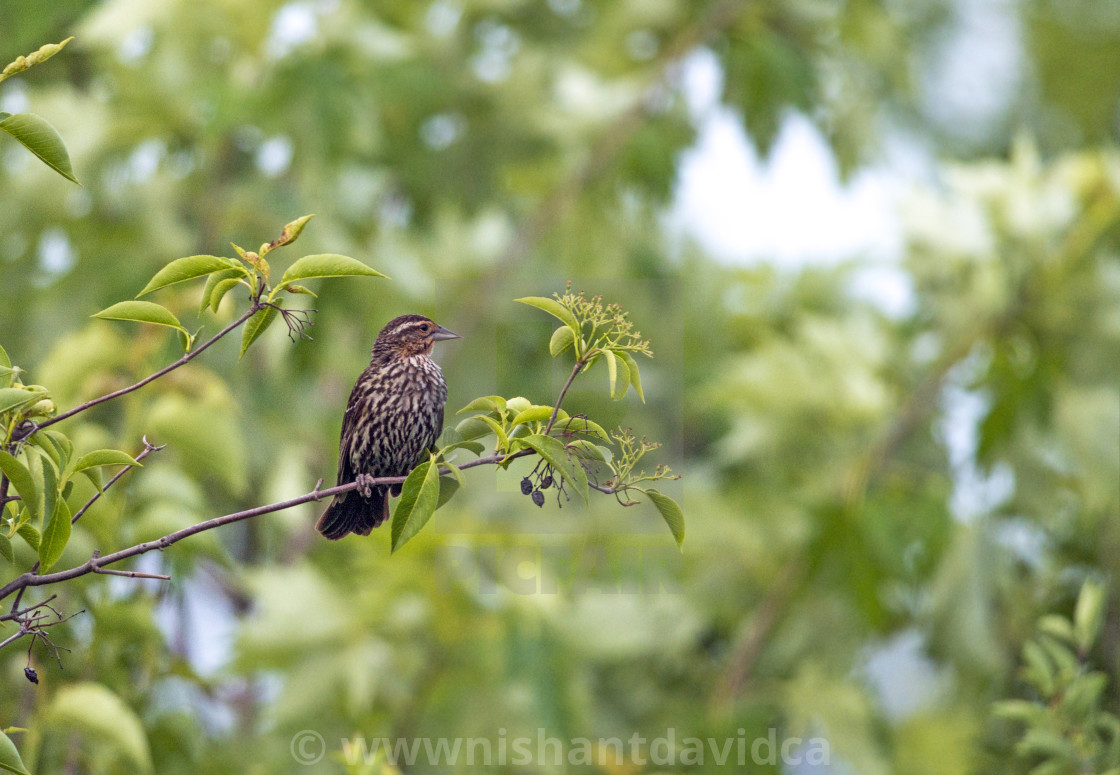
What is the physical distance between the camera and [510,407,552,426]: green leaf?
92 cm

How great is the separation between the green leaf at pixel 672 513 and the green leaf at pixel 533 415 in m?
0.11

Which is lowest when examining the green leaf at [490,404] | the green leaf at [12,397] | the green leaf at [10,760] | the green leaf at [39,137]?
the green leaf at [10,760]

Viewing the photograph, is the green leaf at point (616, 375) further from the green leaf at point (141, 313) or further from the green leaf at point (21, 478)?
the green leaf at point (21, 478)

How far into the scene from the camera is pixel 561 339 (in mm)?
920

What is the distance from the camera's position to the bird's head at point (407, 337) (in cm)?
106

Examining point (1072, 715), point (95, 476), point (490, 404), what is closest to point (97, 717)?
point (95, 476)

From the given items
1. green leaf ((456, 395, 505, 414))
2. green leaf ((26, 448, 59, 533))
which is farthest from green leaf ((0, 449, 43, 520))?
green leaf ((456, 395, 505, 414))

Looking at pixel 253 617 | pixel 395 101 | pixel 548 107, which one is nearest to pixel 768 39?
pixel 548 107

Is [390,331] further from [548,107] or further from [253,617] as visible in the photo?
[548,107]

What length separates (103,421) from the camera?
8.43 feet

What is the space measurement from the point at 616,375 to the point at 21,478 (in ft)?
1.58

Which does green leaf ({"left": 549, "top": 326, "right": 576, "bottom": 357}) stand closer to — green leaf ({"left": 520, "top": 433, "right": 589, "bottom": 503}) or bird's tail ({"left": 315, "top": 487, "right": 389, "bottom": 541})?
green leaf ({"left": 520, "top": 433, "right": 589, "bottom": 503})

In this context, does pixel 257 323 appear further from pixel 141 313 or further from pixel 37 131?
Result: pixel 37 131

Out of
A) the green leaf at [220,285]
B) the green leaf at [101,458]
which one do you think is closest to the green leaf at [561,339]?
Answer: the green leaf at [220,285]
